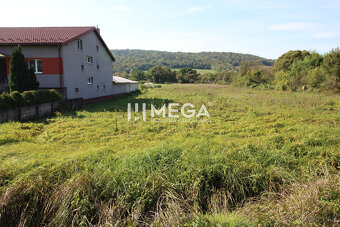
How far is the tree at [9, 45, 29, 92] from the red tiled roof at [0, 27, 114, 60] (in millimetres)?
2251

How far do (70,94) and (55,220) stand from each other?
43.0ft

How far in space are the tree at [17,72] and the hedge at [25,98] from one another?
1994 millimetres

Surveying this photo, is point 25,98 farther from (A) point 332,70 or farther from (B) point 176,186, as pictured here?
(A) point 332,70

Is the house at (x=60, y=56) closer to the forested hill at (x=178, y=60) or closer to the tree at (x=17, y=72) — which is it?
the tree at (x=17, y=72)

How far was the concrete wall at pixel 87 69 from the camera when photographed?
14648mm

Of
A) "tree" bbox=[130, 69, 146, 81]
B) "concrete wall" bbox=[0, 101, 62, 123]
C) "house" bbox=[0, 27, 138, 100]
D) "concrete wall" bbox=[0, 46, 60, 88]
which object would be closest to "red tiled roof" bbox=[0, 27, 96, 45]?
"house" bbox=[0, 27, 138, 100]

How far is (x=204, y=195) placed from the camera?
12.1 feet

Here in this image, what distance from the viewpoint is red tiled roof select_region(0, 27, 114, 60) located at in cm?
1362

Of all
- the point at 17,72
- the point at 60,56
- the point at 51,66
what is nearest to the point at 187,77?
the point at 60,56

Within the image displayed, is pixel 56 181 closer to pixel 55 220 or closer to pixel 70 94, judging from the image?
pixel 55 220

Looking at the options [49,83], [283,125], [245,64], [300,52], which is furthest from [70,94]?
[300,52]

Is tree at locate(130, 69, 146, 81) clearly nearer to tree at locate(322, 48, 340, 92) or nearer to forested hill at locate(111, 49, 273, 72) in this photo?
forested hill at locate(111, 49, 273, 72)

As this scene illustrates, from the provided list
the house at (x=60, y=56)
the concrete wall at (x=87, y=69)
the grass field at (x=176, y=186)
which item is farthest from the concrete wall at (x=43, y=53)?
the grass field at (x=176, y=186)

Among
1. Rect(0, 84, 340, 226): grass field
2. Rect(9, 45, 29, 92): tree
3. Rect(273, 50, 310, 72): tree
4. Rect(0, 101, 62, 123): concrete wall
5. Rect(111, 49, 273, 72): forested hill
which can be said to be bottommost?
Rect(0, 84, 340, 226): grass field
